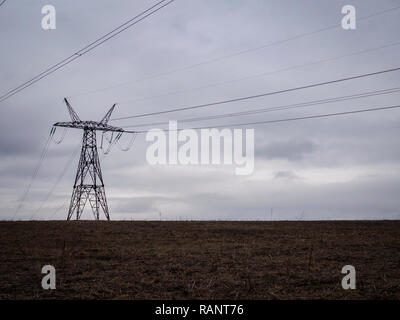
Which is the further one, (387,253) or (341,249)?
(341,249)

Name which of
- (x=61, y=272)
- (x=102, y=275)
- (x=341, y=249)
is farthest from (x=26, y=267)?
(x=341, y=249)

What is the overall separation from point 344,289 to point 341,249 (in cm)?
805

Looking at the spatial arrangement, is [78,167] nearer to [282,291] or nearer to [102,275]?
[102,275]

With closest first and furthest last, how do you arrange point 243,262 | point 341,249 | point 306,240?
1. point 243,262
2. point 341,249
3. point 306,240

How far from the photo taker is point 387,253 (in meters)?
17.7

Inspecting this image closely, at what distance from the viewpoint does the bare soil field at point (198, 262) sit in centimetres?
1134

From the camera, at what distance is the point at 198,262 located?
15.6m

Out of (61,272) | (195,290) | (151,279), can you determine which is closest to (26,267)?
(61,272)

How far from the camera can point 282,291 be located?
37.1 ft

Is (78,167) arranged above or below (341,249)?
above

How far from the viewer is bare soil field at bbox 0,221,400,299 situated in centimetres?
1134
